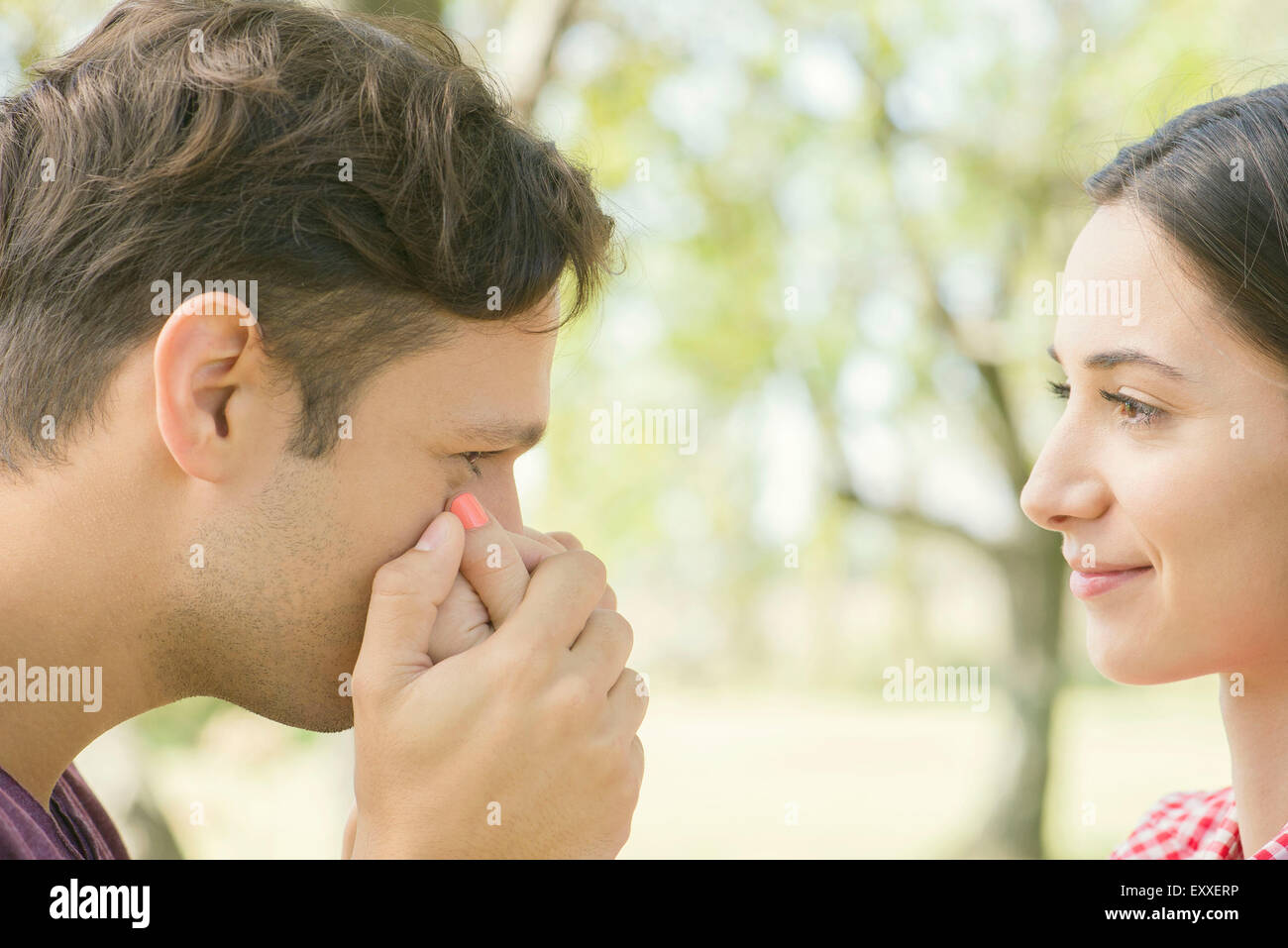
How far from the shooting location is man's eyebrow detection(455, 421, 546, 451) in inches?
91.5

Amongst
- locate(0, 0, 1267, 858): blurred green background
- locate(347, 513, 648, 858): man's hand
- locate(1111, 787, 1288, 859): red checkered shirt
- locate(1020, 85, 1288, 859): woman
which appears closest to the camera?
locate(347, 513, 648, 858): man's hand

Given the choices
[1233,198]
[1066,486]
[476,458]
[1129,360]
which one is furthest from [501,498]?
[1233,198]

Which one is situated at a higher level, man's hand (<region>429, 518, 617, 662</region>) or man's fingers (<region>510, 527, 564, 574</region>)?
man's fingers (<region>510, 527, 564, 574</region>)

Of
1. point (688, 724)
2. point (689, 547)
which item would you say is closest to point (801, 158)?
point (689, 547)

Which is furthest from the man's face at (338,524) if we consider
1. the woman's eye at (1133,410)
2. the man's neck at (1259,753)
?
the man's neck at (1259,753)

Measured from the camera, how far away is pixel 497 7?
24.2 ft

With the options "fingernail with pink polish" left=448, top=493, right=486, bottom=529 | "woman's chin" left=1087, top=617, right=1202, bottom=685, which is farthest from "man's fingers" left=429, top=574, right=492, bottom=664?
"woman's chin" left=1087, top=617, right=1202, bottom=685

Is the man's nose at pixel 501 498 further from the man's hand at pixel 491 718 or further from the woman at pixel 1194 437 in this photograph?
the woman at pixel 1194 437

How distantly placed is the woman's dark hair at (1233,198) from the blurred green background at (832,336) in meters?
4.50

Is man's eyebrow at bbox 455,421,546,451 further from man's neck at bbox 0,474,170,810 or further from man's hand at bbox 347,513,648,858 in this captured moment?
man's neck at bbox 0,474,170,810

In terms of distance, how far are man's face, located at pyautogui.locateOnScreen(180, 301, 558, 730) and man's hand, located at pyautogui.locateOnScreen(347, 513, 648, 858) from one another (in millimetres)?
95

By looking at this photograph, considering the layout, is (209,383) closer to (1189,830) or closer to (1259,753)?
(1259,753)
